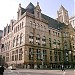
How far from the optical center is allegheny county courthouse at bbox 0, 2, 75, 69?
51938 mm

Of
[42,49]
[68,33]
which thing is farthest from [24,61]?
[68,33]

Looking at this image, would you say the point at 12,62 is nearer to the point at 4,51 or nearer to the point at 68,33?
the point at 4,51

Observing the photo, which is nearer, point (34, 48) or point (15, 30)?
point (34, 48)

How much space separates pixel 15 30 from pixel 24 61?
1631 cm

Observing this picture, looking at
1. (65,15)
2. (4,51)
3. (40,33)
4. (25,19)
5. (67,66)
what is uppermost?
(65,15)

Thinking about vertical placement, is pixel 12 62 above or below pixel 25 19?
below

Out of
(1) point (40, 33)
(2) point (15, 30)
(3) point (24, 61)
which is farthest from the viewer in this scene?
(2) point (15, 30)

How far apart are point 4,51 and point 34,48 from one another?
77.7 ft

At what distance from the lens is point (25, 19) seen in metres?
53.2

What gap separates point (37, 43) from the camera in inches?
2173

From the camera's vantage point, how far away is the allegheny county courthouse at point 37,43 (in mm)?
51938

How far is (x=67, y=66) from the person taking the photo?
214 ft

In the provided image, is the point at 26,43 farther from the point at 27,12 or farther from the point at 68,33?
the point at 68,33

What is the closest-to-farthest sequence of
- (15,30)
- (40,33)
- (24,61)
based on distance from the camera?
(24,61), (40,33), (15,30)
